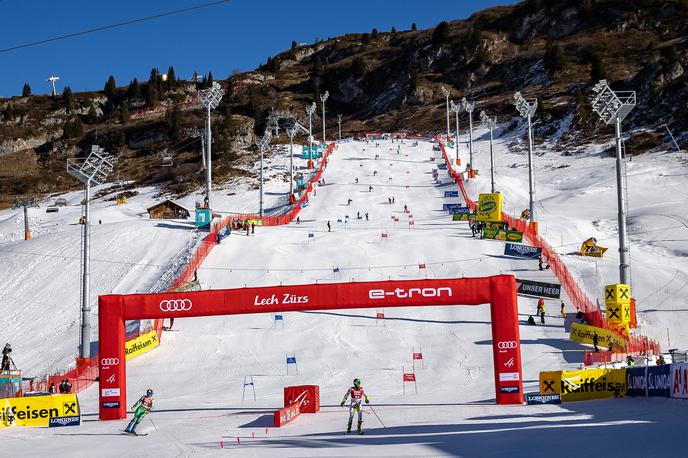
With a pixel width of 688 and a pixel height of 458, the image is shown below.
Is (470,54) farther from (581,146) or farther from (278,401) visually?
(278,401)

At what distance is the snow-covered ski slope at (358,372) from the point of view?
14.5 meters

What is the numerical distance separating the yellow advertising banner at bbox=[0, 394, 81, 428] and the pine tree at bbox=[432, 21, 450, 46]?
518 feet

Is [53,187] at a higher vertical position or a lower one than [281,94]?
lower

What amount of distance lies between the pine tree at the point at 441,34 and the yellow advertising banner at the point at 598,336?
147m

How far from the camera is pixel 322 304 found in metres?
21.6

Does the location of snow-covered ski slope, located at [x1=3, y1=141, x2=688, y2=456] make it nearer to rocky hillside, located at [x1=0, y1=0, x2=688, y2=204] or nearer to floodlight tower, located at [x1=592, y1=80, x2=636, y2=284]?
floodlight tower, located at [x1=592, y1=80, x2=636, y2=284]

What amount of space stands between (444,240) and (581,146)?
160 ft

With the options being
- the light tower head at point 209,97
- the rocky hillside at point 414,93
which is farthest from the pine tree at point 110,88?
the light tower head at point 209,97

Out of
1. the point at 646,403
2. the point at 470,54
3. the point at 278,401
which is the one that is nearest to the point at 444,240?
the point at 278,401

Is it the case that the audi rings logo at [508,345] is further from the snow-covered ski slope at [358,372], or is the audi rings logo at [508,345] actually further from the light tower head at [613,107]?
the light tower head at [613,107]

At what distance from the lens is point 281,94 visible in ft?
550

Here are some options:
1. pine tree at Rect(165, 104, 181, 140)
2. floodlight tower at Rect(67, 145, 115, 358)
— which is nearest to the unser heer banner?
floodlight tower at Rect(67, 145, 115, 358)

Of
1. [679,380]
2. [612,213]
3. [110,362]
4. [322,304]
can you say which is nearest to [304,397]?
[322,304]

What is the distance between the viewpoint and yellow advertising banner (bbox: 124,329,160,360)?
28.8m
